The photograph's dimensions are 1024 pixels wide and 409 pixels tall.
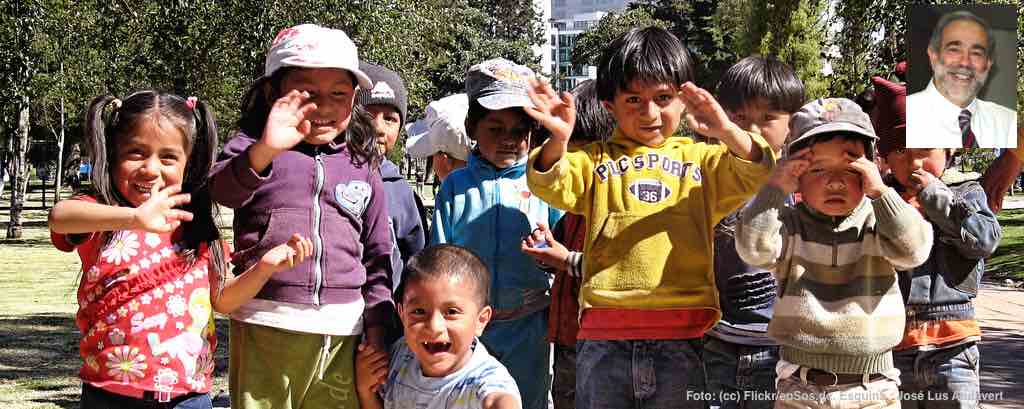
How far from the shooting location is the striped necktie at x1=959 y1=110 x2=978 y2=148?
4727 millimetres

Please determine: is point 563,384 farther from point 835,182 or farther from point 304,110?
point 304,110

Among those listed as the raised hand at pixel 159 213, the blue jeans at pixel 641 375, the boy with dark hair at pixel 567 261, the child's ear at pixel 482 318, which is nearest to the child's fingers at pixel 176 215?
the raised hand at pixel 159 213

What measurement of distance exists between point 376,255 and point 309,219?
292 millimetres

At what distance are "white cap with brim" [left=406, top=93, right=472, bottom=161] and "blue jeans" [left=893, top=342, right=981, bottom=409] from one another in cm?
215

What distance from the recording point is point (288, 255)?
126 inches

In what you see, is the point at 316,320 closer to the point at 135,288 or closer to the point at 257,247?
the point at 257,247

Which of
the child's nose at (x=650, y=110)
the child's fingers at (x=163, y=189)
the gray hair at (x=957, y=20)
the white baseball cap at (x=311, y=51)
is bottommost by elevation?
the child's fingers at (x=163, y=189)

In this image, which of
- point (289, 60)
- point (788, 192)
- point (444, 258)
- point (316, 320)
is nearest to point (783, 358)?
point (788, 192)

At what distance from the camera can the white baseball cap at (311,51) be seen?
3.41 meters

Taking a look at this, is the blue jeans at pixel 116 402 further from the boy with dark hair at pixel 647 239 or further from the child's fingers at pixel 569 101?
the child's fingers at pixel 569 101

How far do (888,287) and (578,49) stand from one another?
79858mm

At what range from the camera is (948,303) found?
4.33 meters

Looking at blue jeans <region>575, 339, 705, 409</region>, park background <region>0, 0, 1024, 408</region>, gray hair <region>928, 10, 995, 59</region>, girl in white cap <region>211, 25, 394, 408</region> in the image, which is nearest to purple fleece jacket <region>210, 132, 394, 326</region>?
girl in white cap <region>211, 25, 394, 408</region>

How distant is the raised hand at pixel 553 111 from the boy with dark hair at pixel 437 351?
0.54 metres
